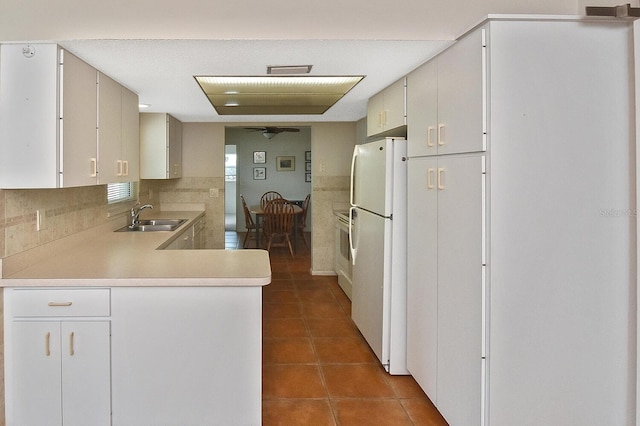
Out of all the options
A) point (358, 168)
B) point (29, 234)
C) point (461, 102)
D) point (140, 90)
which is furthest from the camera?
point (358, 168)

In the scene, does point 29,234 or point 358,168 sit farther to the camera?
point 358,168

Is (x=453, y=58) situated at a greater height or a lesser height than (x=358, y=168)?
greater

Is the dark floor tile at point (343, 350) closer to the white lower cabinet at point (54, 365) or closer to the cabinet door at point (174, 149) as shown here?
the white lower cabinet at point (54, 365)

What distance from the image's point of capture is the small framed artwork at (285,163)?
1083cm

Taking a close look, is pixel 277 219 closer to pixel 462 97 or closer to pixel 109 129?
pixel 109 129

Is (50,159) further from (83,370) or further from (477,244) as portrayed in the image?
(477,244)

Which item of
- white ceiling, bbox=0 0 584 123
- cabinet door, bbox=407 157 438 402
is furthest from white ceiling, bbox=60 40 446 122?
cabinet door, bbox=407 157 438 402

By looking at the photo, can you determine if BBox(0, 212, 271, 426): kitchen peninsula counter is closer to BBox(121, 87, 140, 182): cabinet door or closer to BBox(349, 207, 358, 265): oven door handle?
BBox(121, 87, 140, 182): cabinet door

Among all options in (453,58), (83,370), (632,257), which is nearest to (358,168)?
(453,58)

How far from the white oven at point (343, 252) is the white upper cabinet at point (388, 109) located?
1367mm

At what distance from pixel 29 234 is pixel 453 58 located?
7.69 feet

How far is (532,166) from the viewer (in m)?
1.89

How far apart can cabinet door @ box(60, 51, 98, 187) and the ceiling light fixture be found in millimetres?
995

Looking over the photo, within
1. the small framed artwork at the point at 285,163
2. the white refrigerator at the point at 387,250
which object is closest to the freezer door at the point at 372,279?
the white refrigerator at the point at 387,250
